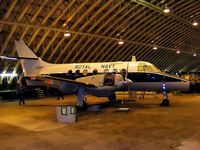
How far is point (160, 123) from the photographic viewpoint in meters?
10.7

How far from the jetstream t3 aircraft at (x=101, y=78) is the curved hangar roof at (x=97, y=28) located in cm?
460

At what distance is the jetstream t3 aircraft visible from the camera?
14635mm

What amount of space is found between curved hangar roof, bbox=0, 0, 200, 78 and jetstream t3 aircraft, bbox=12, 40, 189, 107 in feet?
15.1

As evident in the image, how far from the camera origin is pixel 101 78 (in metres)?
14.9

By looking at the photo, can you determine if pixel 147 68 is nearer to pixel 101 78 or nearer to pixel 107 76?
pixel 107 76

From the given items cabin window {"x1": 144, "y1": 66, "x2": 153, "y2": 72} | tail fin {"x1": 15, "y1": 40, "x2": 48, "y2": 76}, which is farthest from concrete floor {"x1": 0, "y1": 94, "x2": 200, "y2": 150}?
tail fin {"x1": 15, "y1": 40, "x2": 48, "y2": 76}

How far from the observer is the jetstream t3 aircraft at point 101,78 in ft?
48.0

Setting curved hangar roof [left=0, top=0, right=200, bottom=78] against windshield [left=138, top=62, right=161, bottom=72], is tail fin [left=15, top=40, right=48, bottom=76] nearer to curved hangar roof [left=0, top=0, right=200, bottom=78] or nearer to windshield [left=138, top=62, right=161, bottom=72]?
curved hangar roof [left=0, top=0, right=200, bottom=78]

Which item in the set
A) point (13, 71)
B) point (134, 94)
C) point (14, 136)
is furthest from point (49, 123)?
point (13, 71)

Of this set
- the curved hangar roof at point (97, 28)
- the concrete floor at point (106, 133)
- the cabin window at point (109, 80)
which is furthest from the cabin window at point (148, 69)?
the curved hangar roof at point (97, 28)

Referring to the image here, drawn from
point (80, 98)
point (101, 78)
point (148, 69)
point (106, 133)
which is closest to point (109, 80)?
point (101, 78)

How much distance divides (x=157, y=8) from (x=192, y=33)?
19.5 metres

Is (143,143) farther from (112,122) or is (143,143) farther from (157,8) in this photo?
(157,8)

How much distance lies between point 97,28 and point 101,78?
730 inches
